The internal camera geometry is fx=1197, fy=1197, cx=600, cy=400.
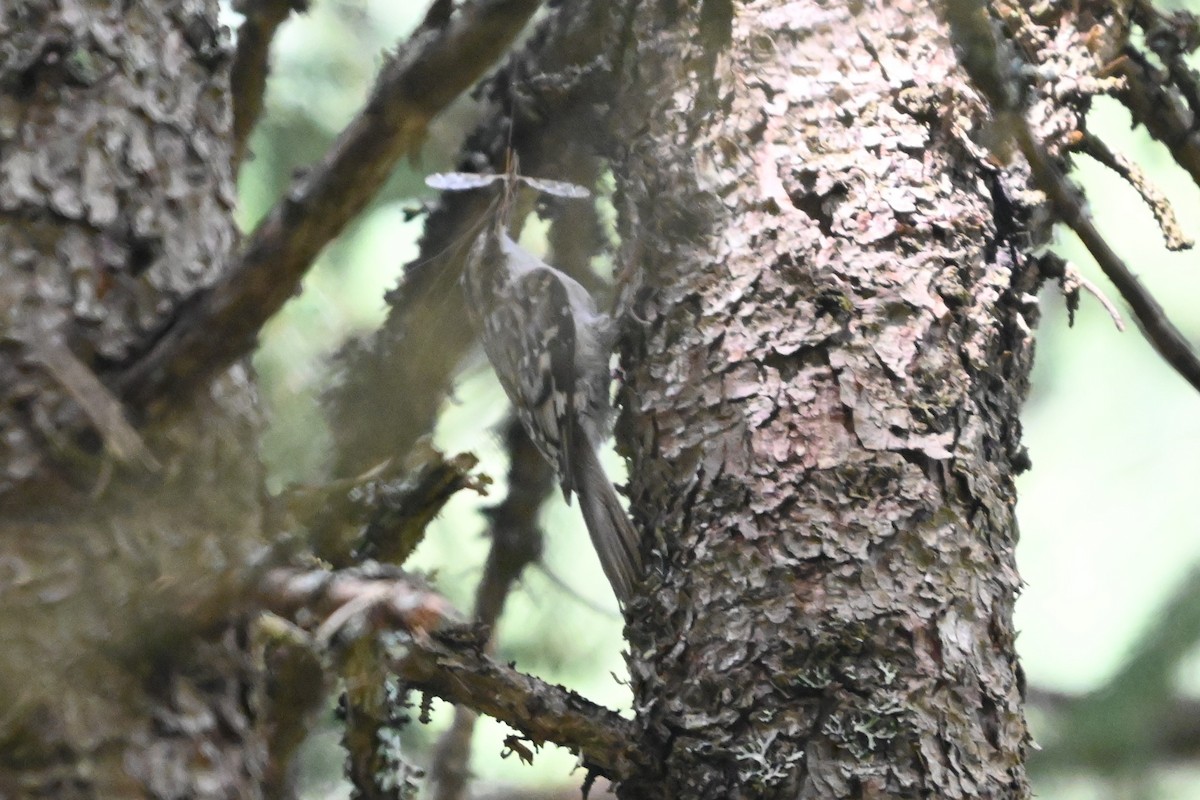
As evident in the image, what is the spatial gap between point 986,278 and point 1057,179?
0.53 ft

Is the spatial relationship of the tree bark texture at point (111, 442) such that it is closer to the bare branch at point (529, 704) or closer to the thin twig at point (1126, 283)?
the bare branch at point (529, 704)

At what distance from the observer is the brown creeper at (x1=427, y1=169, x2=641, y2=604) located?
2449mm

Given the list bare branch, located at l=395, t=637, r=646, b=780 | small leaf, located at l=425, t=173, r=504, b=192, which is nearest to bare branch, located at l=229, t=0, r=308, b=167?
small leaf, located at l=425, t=173, r=504, b=192

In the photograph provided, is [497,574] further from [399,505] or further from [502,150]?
[399,505]

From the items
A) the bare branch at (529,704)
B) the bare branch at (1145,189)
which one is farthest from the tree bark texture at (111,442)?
the bare branch at (1145,189)

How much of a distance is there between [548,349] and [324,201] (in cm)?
184

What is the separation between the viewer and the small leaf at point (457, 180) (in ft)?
6.76

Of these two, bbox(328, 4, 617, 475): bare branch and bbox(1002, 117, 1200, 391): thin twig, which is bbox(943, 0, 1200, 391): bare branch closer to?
bbox(1002, 117, 1200, 391): thin twig

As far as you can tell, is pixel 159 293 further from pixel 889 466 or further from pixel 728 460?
pixel 889 466

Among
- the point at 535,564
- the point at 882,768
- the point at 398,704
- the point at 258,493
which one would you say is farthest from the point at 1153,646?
the point at 258,493

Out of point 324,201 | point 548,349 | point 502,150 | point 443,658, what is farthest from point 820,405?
point 548,349

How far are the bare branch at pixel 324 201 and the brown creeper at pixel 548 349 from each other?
117 centimetres

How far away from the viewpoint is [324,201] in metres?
1.02

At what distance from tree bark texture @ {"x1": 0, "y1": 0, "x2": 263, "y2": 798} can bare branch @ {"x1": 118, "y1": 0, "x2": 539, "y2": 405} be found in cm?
6
